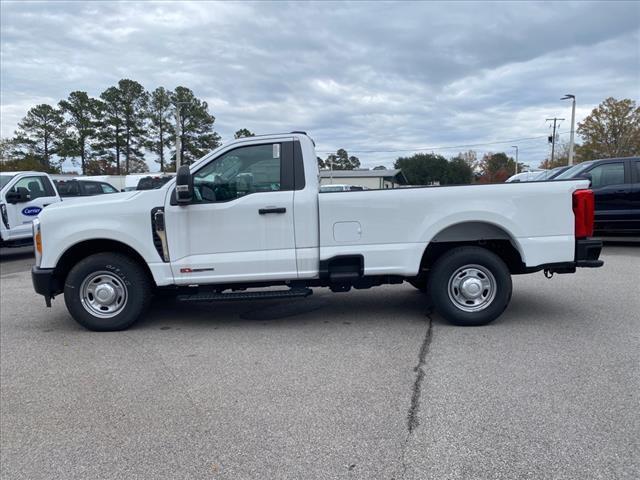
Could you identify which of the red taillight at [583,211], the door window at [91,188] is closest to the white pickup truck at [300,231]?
Result: the red taillight at [583,211]

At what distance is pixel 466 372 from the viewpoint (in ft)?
13.8

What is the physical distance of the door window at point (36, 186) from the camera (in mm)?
12043

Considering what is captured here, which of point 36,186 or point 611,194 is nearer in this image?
point 611,194

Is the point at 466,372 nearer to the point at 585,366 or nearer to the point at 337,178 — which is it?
the point at 585,366

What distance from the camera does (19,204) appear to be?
38.5 feet

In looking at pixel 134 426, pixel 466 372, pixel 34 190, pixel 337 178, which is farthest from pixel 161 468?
pixel 337 178

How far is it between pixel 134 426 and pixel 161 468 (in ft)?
2.03

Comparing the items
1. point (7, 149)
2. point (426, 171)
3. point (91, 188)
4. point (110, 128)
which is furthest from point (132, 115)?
point (91, 188)

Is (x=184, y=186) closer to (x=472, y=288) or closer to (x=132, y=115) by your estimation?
(x=472, y=288)

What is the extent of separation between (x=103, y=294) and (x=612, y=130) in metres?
47.3

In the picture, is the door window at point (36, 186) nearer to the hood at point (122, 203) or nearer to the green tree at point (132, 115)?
the hood at point (122, 203)

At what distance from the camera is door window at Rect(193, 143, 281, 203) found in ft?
17.7

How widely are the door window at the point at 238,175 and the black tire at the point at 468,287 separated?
6.65ft

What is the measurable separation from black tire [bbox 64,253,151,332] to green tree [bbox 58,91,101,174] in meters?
60.6
